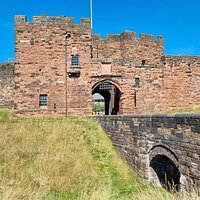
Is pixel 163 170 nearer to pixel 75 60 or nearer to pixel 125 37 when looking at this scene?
pixel 75 60

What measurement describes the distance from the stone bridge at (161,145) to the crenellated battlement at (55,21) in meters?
9.44

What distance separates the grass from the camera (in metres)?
10.3

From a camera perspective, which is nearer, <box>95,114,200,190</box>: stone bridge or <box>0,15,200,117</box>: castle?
<box>95,114,200,190</box>: stone bridge

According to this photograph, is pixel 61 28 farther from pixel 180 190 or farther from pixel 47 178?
pixel 180 190

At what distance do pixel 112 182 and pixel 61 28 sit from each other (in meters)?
14.0

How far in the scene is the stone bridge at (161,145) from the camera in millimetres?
8867

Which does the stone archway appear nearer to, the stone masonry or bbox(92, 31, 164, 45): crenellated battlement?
bbox(92, 31, 164, 45): crenellated battlement

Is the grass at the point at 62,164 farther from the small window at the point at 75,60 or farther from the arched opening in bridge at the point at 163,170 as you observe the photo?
the small window at the point at 75,60

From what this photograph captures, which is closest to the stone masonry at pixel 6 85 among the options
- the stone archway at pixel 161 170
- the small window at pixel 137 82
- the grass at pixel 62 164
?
the grass at pixel 62 164

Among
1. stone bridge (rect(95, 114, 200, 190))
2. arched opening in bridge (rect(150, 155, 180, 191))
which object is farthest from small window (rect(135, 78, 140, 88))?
arched opening in bridge (rect(150, 155, 180, 191))

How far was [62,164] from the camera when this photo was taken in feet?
41.6

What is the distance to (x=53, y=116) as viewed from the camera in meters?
22.0

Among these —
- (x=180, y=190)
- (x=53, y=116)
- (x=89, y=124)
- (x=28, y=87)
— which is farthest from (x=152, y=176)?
(x=28, y=87)

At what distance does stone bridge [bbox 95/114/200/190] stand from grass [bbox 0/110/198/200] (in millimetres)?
666
